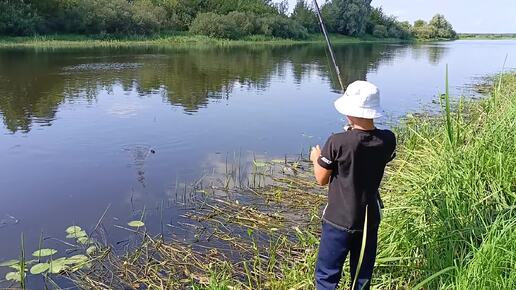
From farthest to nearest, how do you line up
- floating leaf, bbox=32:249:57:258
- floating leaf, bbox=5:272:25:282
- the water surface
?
1. the water surface
2. floating leaf, bbox=32:249:57:258
3. floating leaf, bbox=5:272:25:282

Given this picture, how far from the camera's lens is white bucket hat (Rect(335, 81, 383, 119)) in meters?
2.77

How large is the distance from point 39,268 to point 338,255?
9.87ft

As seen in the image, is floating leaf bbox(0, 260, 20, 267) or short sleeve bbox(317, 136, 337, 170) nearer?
short sleeve bbox(317, 136, 337, 170)

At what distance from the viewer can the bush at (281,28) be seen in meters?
60.2

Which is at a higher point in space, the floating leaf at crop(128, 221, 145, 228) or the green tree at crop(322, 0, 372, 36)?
the green tree at crop(322, 0, 372, 36)

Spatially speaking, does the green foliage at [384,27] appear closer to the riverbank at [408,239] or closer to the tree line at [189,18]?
the tree line at [189,18]

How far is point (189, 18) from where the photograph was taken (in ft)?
189

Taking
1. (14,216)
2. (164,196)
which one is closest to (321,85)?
(164,196)

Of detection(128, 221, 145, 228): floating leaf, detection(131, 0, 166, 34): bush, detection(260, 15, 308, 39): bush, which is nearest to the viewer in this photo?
detection(128, 221, 145, 228): floating leaf

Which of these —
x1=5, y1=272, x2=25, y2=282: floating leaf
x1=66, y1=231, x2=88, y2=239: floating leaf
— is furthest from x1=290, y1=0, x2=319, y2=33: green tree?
x1=5, y1=272, x2=25, y2=282: floating leaf

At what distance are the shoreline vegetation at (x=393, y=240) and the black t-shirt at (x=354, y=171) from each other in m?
0.72

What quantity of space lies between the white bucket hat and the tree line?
4128cm

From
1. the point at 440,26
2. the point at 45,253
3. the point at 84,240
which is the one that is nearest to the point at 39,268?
the point at 45,253

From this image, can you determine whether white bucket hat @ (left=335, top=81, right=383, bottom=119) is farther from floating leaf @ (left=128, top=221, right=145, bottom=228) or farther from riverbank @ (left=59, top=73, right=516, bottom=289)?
floating leaf @ (left=128, top=221, right=145, bottom=228)
